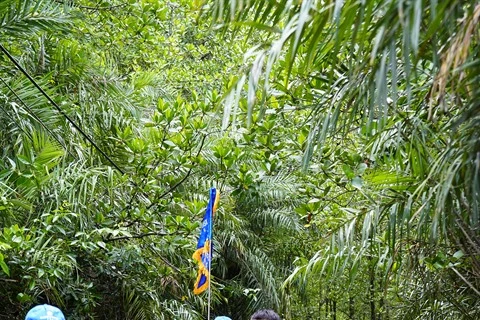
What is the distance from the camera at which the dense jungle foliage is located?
3.40 meters

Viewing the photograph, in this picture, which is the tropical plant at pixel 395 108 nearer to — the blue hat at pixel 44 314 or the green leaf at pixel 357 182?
the green leaf at pixel 357 182

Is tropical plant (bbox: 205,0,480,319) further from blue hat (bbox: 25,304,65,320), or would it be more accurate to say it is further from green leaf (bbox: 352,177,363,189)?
blue hat (bbox: 25,304,65,320)

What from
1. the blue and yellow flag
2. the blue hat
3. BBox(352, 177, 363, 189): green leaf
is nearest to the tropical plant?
BBox(352, 177, 363, 189): green leaf

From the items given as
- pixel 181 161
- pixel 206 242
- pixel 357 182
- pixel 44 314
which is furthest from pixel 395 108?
pixel 181 161

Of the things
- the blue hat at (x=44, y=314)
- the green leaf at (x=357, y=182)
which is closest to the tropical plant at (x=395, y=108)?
the green leaf at (x=357, y=182)

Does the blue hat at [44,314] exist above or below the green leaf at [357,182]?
below

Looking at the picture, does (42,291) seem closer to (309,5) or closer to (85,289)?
(85,289)

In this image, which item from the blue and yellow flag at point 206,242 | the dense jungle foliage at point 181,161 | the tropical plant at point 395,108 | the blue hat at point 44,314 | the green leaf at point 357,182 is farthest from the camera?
the blue and yellow flag at point 206,242

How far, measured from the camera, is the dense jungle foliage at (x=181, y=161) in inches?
134

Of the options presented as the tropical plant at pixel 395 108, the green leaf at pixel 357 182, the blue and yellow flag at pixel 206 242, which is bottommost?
the blue and yellow flag at pixel 206 242

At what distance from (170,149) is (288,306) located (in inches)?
224

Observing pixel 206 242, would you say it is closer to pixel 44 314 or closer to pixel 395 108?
pixel 44 314

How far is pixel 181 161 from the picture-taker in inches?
229

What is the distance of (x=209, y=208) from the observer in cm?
505
